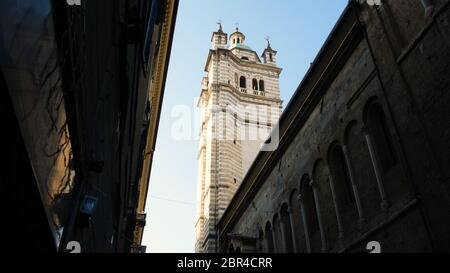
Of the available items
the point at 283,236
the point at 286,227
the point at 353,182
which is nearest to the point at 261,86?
the point at 286,227

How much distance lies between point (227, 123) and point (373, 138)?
81.7 feet

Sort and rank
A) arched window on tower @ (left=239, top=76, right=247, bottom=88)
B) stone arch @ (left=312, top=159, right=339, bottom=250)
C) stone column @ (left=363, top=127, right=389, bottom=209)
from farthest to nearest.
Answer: arched window on tower @ (left=239, top=76, right=247, bottom=88), stone arch @ (left=312, top=159, right=339, bottom=250), stone column @ (left=363, top=127, right=389, bottom=209)

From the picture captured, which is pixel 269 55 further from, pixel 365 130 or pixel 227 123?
pixel 365 130

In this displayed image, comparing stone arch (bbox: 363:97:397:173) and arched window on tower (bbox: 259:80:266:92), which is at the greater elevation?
arched window on tower (bbox: 259:80:266:92)

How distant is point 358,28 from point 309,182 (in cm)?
501

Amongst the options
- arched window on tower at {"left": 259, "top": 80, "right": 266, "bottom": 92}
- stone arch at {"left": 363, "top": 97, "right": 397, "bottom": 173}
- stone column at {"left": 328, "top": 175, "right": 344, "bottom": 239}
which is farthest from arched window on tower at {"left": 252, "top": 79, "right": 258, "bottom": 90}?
stone arch at {"left": 363, "top": 97, "right": 397, "bottom": 173}

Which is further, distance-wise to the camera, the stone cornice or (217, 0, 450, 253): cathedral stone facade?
the stone cornice

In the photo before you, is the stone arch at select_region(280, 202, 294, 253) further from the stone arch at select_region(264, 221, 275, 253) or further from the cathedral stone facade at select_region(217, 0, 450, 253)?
the stone arch at select_region(264, 221, 275, 253)

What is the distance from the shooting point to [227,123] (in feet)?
112

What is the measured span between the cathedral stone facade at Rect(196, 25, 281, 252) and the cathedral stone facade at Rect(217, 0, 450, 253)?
14829 millimetres

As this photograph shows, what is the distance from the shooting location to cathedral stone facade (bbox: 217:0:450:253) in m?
7.59

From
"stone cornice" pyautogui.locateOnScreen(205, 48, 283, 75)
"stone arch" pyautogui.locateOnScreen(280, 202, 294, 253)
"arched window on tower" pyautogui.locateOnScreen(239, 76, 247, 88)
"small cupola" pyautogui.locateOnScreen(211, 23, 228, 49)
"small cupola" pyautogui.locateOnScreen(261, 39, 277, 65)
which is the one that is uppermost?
"small cupola" pyautogui.locateOnScreen(261, 39, 277, 65)

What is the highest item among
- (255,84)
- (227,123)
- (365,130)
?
(255,84)
